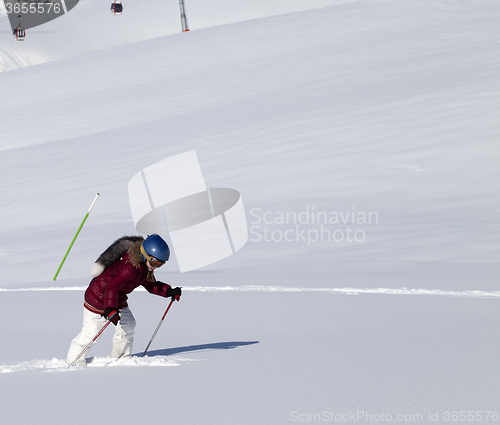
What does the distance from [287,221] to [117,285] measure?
5937 mm

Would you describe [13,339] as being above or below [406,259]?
above

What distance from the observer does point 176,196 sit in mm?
11297

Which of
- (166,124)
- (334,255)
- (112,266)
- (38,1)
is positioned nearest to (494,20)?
(166,124)

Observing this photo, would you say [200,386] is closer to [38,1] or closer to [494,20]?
[494,20]

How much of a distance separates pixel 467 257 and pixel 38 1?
2845 inches

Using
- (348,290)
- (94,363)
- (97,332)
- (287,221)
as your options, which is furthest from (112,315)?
(287,221)

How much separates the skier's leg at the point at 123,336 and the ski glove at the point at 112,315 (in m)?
0.30

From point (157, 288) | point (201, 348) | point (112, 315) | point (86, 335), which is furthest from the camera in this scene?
point (201, 348)

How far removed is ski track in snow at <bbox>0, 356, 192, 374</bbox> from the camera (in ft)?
12.7

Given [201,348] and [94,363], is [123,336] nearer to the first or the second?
[94,363]

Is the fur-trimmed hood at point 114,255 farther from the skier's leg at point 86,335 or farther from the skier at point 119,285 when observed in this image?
the skier's leg at point 86,335

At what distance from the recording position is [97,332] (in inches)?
160

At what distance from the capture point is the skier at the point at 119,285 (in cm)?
385

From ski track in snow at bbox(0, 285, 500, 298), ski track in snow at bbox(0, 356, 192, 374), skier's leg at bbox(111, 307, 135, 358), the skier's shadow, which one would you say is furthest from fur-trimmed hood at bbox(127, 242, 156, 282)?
ski track in snow at bbox(0, 285, 500, 298)
